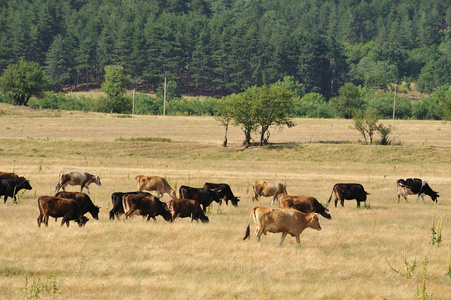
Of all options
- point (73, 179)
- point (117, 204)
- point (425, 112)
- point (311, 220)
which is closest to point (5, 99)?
point (425, 112)

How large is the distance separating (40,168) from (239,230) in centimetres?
2251

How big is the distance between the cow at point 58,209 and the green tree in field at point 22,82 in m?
88.7

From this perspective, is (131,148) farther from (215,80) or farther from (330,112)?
(215,80)

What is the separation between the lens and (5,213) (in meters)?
21.4

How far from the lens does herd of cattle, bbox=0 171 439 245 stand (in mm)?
17141

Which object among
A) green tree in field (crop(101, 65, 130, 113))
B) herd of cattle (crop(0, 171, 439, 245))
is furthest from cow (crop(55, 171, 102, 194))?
green tree in field (crop(101, 65, 130, 113))

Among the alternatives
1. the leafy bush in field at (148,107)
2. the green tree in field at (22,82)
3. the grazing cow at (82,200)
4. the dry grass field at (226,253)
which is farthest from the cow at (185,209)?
the leafy bush in field at (148,107)

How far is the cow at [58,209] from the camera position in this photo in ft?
60.7

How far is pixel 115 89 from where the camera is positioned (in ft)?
431

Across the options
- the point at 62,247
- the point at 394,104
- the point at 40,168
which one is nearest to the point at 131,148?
the point at 40,168

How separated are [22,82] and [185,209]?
89067 mm

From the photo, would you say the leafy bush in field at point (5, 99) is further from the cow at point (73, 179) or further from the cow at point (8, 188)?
the cow at point (8, 188)

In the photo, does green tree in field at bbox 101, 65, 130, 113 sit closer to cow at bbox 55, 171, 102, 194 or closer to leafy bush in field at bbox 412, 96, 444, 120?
leafy bush in field at bbox 412, 96, 444, 120

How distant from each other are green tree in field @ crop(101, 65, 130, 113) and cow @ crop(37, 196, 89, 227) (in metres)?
100
